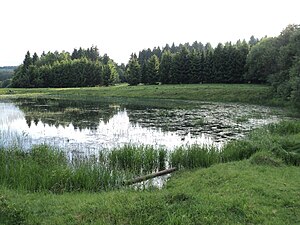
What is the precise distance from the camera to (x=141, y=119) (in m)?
32.9

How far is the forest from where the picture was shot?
48.2 metres

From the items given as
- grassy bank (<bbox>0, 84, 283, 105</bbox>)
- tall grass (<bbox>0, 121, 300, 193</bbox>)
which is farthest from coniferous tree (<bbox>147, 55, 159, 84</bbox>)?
tall grass (<bbox>0, 121, 300, 193</bbox>)

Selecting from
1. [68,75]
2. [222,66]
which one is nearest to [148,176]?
[222,66]

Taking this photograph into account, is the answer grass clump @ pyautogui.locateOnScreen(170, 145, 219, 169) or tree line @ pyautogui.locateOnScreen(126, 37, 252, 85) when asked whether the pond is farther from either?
tree line @ pyautogui.locateOnScreen(126, 37, 252, 85)

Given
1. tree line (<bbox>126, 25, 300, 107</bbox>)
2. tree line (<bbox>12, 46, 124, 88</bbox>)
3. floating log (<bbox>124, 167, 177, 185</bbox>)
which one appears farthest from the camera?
tree line (<bbox>12, 46, 124, 88</bbox>)

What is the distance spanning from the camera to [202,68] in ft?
272

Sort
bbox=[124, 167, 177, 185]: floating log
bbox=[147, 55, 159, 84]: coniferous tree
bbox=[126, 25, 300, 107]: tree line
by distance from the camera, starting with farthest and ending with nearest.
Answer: bbox=[147, 55, 159, 84]: coniferous tree < bbox=[126, 25, 300, 107]: tree line < bbox=[124, 167, 177, 185]: floating log

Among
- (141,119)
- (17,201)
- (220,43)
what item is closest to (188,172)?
(17,201)

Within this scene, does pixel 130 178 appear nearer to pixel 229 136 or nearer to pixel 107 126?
pixel 229 136

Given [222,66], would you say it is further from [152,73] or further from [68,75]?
[68,75]

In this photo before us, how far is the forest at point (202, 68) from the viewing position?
1897 inches

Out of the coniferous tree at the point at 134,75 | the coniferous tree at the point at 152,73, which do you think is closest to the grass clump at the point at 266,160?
the coniferous tree at the point at 152,73

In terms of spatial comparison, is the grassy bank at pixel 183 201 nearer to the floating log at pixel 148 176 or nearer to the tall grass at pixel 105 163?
the tall grass at pixel 105 163

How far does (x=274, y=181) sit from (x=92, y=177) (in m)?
6.35
